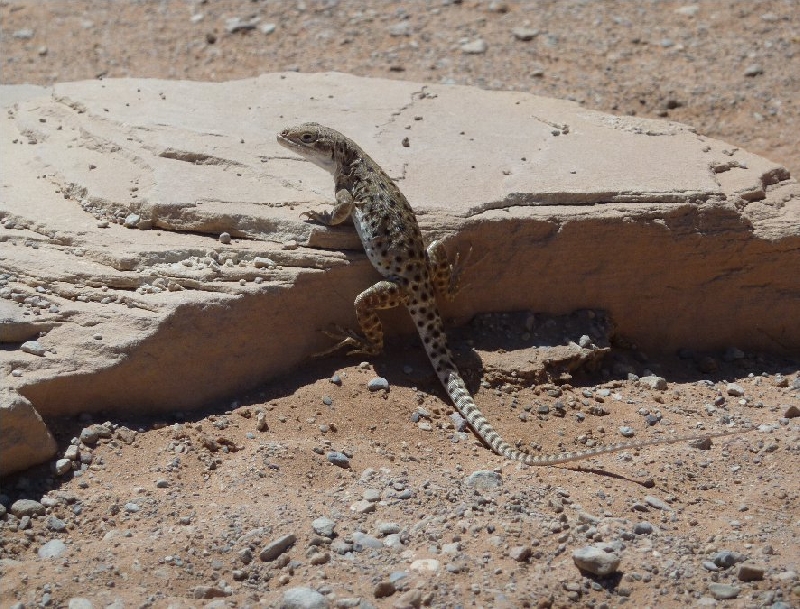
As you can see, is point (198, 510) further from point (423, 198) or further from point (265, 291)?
point (423, 198)

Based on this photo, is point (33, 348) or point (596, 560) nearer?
point (596, 560)

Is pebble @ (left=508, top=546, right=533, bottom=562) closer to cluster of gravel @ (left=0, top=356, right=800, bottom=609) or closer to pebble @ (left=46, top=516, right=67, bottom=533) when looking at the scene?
cluster of gravel @ (left=0, top=356, right=800, bottom=609)

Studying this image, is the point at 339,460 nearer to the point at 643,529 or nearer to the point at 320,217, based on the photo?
the point at 643,529

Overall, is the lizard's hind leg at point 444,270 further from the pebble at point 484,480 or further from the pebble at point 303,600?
the pebble at point 303,600

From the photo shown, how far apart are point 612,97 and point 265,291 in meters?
6.72

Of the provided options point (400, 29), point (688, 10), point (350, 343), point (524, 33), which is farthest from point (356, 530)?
point (688, 10)

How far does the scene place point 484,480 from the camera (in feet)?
19.4

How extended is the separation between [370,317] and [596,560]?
2506mm

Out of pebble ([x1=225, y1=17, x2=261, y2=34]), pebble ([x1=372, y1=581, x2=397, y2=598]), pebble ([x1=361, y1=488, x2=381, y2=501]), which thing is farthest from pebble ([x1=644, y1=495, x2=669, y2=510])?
pebble ([x1=225, y1=17, x2=261, y2=34])

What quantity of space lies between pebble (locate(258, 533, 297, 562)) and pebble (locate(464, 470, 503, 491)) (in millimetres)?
1178

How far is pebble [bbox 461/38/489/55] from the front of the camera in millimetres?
12906

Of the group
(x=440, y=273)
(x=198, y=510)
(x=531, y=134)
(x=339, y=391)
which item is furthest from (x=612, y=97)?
(x=198, y=510)

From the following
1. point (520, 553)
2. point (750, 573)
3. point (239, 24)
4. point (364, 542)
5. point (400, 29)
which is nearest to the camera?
point (750, 573)

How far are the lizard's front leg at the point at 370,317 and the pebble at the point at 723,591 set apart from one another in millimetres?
2863
